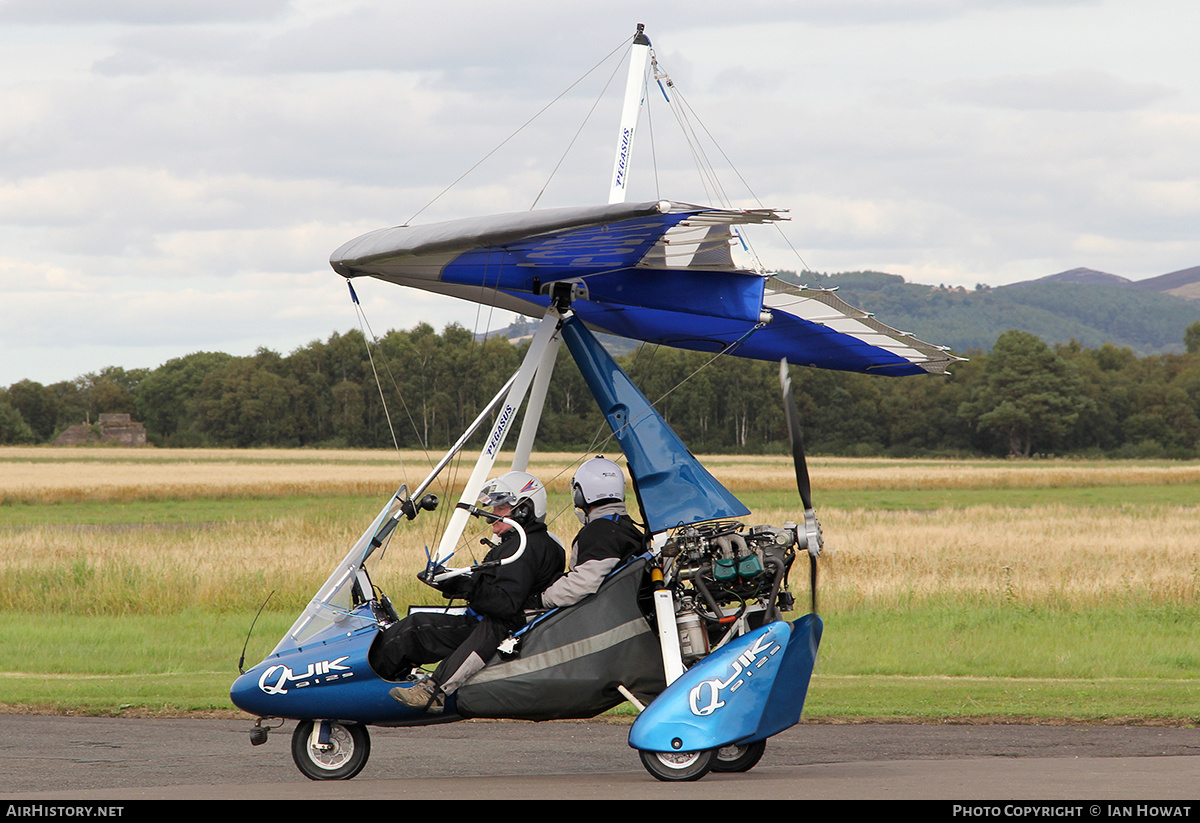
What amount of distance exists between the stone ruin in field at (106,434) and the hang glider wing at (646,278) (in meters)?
111

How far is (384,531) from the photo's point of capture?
27.7 ft

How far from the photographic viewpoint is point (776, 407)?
10488 centimetres

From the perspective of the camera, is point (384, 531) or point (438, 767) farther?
point (438, 767)

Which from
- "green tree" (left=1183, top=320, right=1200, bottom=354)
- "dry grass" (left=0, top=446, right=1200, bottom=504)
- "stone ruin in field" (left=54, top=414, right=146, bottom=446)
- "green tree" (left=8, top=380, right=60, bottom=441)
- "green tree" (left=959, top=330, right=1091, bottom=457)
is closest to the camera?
"dry grass" (left=0, top=446, right=1200, bottom=504)

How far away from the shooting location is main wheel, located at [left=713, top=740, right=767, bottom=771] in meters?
8.44

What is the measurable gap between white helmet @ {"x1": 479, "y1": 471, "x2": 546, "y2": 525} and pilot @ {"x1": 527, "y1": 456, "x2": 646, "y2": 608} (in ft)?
0.92

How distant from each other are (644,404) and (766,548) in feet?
4.92

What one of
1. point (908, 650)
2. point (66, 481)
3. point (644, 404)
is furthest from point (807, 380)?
point (644, 404)

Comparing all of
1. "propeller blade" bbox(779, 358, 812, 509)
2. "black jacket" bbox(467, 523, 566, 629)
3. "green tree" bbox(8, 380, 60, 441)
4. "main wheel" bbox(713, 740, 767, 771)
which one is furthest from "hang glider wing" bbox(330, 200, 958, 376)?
"green tree" bbox(8, 380, 60, 441)

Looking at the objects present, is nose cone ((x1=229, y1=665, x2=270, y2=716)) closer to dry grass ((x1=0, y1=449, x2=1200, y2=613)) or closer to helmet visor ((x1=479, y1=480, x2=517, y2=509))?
helmet visor ((x1=479, y1=480, x2=517, y2=509))

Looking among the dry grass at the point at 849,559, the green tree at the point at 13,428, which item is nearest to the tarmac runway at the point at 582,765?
the dry grass at the point at 849,559

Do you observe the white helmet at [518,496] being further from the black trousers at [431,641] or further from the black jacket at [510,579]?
the black trousers at [431,641]
